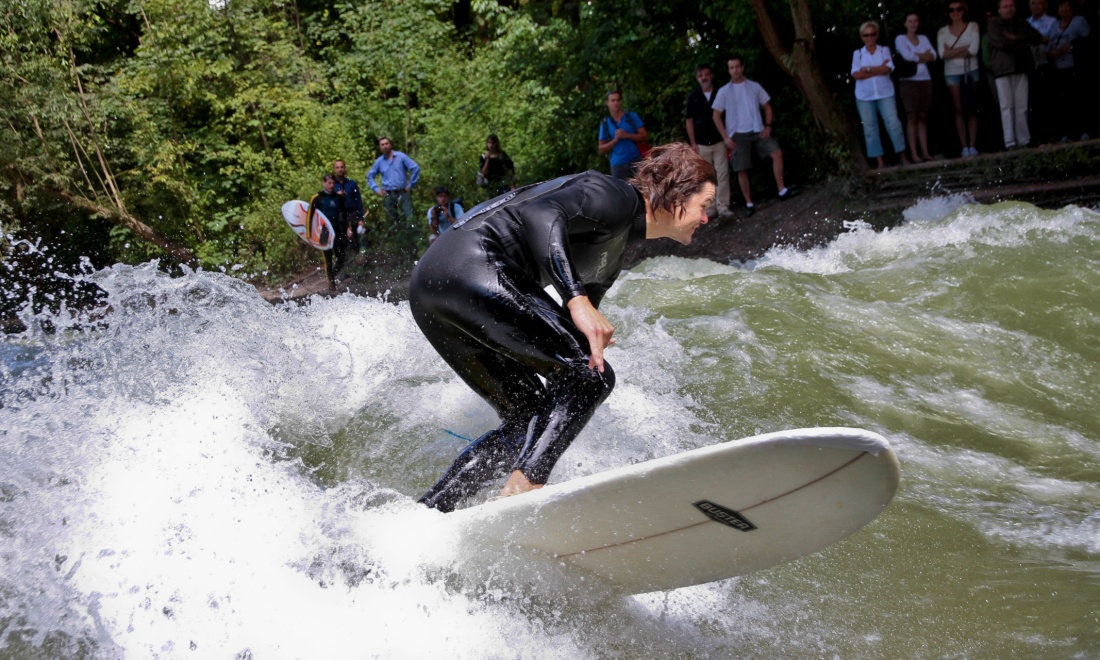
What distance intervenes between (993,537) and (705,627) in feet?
3.56

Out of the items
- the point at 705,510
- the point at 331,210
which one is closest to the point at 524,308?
the point at 705,510

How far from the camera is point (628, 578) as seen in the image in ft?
10.1

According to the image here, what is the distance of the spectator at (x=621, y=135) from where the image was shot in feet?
33.6

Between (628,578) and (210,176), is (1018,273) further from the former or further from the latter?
(210,176)

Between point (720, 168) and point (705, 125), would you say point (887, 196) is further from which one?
point (705, 125)

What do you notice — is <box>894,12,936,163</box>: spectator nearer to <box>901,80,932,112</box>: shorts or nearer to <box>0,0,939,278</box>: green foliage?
<box>901,80,932,112</box>: shorts

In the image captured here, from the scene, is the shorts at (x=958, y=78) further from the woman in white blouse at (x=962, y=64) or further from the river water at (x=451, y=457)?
the river water at (x=451, y=457)

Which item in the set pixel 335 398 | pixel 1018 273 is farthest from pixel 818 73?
pixel 335 398

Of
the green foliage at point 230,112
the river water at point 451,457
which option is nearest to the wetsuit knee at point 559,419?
the river water at point 451,457

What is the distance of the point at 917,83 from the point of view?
9414 mm

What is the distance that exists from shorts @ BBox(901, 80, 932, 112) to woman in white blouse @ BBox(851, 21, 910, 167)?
0.12 meters

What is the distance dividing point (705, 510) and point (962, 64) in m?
7.84

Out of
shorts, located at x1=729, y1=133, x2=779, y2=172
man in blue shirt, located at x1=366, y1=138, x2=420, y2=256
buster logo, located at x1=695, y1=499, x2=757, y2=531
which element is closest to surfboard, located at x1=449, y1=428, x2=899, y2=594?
buster logo, located at x1=695, y1=499, x2=757, y2=531

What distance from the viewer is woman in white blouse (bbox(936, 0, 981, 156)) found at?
9039 mm
